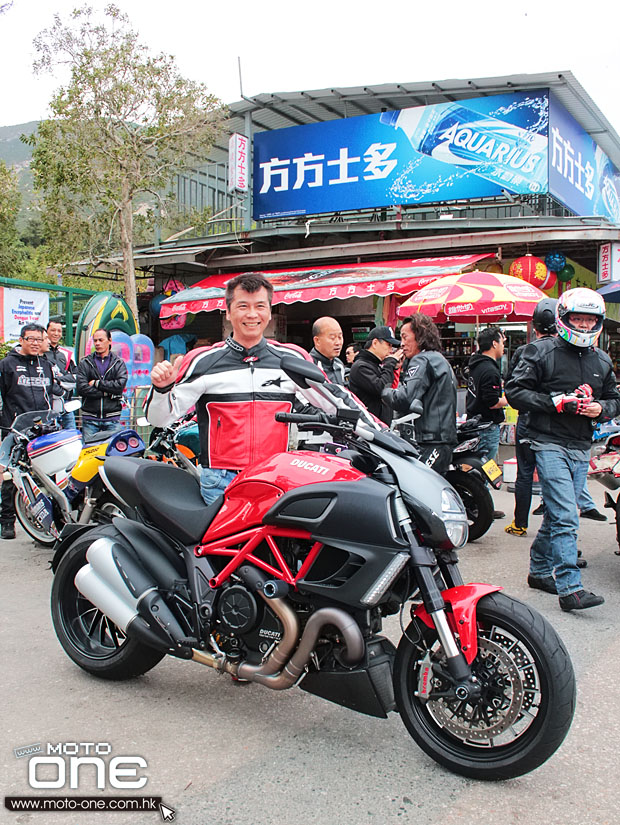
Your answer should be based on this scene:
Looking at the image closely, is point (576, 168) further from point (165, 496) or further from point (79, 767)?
point (79, 767)

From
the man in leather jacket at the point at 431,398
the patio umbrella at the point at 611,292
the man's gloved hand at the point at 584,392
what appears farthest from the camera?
the patio umbrella at the point at 611,292

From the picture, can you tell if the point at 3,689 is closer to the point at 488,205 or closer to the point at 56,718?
the point at 56,718

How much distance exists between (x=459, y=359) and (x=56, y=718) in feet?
38.9

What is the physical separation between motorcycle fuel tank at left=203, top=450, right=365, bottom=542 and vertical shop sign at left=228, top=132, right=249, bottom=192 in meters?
14.1

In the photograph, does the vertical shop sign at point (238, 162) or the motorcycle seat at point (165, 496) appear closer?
the motorcycle seat at point (165, 496)

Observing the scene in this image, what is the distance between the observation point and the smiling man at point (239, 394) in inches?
125

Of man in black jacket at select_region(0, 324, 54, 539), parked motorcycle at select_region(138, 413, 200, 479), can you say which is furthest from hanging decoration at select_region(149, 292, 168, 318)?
parked motorcycle at select_region(138, 413, 200, 479)

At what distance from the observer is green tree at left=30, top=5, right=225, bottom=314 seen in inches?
635

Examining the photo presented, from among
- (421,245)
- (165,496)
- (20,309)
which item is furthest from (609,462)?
(421,245)

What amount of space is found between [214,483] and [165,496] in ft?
0.93

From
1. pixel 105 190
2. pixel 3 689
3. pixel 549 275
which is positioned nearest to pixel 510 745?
pixel 3 689

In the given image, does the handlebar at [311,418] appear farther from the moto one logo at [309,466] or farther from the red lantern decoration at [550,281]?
the red lantern decoration at [550,281]

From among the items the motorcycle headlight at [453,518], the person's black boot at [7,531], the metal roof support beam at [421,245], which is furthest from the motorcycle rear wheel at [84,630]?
the metal roof support beam at [421,245]

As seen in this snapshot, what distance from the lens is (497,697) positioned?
2.41 meters
